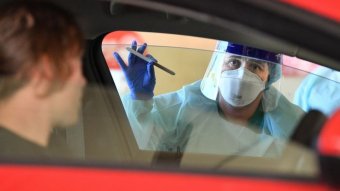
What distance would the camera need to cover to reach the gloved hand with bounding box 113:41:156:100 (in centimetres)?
266

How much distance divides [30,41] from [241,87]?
115cm

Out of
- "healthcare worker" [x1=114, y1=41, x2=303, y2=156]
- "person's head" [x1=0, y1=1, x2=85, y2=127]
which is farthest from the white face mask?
"person's head" [x1=0, y1=1, x2=85, y2=127]

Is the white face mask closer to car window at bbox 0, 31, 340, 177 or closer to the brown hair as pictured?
car window at bbox 0, 31, 340, 177

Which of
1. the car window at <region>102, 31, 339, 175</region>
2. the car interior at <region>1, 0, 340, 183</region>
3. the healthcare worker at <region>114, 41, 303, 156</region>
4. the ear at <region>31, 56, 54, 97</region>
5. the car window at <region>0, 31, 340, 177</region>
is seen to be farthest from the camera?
the healthcare worker at <region>114, 41, 303, 156</region>

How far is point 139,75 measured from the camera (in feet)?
8.93

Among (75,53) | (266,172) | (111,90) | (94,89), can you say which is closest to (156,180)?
(266,172)

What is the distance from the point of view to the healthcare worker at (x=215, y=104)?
2.18m

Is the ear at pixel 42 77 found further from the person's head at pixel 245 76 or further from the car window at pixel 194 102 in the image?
the person's head at pixel 245 76

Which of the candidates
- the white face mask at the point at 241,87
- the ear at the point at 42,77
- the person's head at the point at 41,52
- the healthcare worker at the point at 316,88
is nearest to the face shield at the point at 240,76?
the white face mask at the point at 241,87

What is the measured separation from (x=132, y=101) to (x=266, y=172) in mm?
1364

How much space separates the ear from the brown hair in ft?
0.04

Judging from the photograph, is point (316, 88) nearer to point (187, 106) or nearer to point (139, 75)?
point (187, 106)

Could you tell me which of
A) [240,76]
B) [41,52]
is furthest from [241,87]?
[41,52]

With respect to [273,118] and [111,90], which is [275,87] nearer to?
[273,118]
